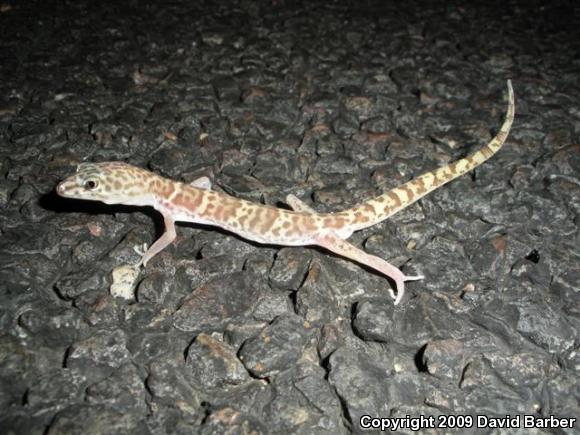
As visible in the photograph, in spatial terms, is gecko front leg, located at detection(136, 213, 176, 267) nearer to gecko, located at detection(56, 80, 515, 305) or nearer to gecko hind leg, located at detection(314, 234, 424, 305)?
gecko, located at detection(56, 80, 515, 305)

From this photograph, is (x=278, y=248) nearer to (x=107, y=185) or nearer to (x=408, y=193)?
(x=408, y=193)

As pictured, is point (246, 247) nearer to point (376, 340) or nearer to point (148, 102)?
point (376, 340)

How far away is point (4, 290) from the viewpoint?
143 inches

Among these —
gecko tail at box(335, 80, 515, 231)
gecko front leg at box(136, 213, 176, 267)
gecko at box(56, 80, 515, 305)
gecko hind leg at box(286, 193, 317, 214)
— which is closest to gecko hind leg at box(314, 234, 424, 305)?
gecko at box(56, 80, 515, 305)

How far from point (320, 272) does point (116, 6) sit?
23.5 feet

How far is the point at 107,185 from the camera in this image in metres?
4.12

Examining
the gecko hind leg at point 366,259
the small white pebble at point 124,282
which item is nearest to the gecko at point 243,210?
the gecko hind leg at point 366,259

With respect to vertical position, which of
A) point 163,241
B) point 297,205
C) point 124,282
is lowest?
point 124,282

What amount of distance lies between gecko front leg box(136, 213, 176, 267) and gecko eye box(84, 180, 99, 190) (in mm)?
686

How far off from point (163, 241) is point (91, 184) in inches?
34.3

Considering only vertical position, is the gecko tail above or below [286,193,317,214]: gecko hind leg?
above

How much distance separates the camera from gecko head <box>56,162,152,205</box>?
4074mm

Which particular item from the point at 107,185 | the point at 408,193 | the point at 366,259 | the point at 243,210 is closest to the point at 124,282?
the point at 107,185

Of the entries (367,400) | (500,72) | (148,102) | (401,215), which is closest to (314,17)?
(500,72)
